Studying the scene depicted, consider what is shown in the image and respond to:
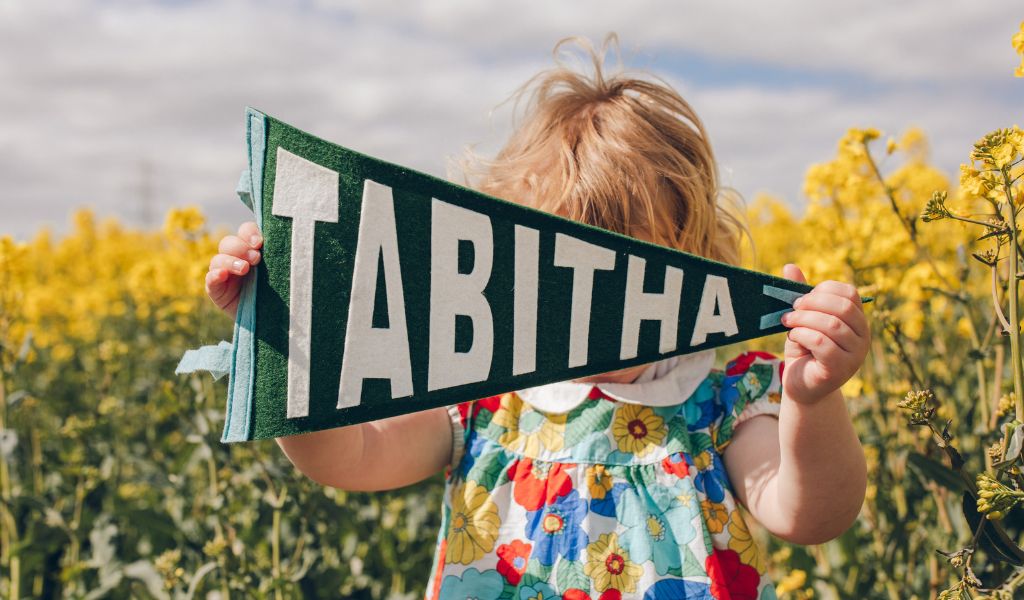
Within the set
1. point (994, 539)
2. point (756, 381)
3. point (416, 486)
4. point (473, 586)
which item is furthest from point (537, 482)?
point (416, 486)

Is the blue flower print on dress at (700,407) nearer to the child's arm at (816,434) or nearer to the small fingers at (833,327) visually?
the child's arm at (816,434)

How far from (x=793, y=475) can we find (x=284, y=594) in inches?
46.3

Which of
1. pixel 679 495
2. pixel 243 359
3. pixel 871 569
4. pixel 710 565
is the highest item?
pixel 243 359

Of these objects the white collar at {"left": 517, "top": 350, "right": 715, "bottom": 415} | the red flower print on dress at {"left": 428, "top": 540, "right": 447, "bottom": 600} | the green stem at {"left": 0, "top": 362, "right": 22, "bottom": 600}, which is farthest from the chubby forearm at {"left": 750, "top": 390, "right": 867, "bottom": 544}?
the green stem at {"left": 0, "top": 362, "right": 22, "bottom": 600}

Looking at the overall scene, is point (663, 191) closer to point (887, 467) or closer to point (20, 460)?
point (887, 467)

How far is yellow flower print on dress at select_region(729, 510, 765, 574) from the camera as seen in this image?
4.14ft

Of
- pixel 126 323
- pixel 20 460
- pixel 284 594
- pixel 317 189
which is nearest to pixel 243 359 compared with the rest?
pixel 317 189

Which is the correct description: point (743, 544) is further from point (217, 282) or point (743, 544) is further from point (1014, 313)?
point (217, 282)

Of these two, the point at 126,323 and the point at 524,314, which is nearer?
the point at 524,314

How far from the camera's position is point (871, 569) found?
6.72 ft

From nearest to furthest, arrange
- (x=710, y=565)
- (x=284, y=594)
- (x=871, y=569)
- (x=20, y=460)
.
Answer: (x=710, y=565) < (x=284, y=594) < (x=871, y=569) < (x=20, y=460)

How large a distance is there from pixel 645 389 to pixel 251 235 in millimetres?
660

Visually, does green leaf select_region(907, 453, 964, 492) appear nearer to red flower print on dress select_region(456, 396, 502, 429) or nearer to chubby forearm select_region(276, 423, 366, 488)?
red flower print on dress select_region(456, 396, 502, 429)

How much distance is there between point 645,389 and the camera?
1.31 metres
